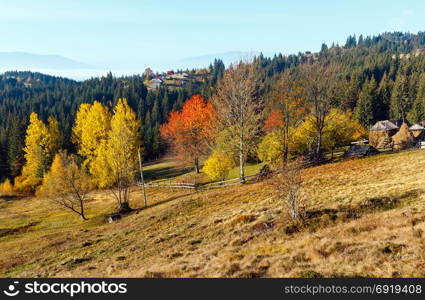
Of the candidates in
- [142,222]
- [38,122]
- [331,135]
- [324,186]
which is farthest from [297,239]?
[38,122]

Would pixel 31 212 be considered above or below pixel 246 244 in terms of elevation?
below

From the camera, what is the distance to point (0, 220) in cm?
3981

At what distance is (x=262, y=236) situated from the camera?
1633 centimetres

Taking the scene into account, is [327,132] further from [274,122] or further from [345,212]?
[345,212]

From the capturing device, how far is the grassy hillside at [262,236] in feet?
36.1

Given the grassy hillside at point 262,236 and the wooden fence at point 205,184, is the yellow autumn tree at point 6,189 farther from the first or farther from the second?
the wooden fence at point 205,184

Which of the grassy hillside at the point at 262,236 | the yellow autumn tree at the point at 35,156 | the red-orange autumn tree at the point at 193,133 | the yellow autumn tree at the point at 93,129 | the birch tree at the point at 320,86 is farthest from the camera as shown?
the yellow autumn tree at the point at 35,156

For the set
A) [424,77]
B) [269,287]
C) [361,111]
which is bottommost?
[269,287]

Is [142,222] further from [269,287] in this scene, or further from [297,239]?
[269,287]

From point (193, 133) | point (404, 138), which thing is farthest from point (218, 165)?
point (404, 138)

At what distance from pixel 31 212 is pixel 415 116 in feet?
338

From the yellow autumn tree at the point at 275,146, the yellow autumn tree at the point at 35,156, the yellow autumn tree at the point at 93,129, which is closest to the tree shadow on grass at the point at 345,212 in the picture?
the yellow autumn tree at the point at 275,146

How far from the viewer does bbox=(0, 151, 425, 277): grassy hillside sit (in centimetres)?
1101

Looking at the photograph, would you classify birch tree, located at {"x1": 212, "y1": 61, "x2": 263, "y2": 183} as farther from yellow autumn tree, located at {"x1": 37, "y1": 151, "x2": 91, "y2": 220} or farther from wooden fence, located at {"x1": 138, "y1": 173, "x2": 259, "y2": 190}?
yellow autumn tree, located at {"x1": 37, "y1": 151, "x2": 91, "y2": 220}
